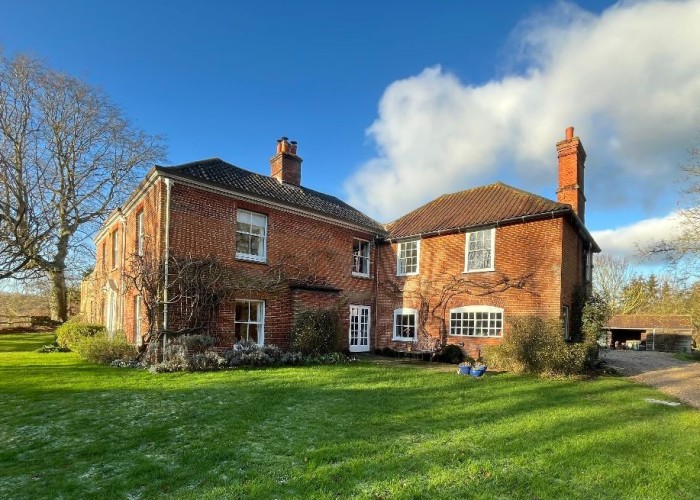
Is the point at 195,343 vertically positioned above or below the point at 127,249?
below

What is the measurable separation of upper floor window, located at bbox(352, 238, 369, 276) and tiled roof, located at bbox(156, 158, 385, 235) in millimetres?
912

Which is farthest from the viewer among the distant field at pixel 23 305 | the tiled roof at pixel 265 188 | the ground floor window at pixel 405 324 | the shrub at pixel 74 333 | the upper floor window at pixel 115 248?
the distant field at pixel 23 305

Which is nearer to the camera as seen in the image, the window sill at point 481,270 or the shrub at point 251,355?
the shrub at point 251,355

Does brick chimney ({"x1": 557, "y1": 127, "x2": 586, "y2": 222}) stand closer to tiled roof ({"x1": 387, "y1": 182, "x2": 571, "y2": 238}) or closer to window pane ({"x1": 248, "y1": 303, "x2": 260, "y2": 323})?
tiled roof ({"x1": 387, "y1": 182, "x2": 571, "y2": 238})

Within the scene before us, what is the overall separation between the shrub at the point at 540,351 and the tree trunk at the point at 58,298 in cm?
3006

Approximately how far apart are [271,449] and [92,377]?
7259 millimetres

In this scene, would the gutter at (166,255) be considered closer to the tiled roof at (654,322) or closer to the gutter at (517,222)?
the gutter at (517,222)

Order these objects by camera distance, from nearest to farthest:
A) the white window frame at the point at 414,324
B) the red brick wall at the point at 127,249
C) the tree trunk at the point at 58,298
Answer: the red brick wall at the point at 127,249
the white window frame at the point at 414,324
the tree trunk at the point at 58,298

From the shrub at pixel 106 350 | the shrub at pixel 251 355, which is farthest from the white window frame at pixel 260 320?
the shrub at pixel 106 350

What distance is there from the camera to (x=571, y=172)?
52.8ft

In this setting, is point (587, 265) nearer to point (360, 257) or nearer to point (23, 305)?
point (360, 257)

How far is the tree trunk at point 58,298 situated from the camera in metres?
29.0

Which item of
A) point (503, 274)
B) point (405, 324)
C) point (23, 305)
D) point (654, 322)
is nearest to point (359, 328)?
point (405, 324)

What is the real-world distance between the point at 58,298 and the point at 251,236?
23417 millimetres
